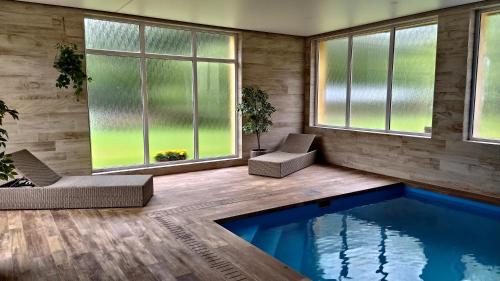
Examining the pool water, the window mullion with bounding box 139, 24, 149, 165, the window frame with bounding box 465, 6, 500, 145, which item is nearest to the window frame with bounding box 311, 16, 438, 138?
the window frame with bounding box 465, 6, 500, 145

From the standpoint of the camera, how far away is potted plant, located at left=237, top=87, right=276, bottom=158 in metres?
7.39

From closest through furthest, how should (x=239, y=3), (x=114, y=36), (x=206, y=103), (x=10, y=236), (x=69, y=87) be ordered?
(x=10, y=236) < (x=239, y=3) < (x=69, y=87) < (x=114, y=36) < (x=206, y=103)

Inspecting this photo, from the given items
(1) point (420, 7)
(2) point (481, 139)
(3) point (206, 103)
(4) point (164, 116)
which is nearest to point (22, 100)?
(4) point (164, 116)

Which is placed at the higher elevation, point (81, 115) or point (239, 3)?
point (239, 3)

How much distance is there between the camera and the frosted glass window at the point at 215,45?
721 cm

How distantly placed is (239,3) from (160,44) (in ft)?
6.65

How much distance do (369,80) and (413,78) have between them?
96 cm

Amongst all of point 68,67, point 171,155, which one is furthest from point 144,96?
point 68,67

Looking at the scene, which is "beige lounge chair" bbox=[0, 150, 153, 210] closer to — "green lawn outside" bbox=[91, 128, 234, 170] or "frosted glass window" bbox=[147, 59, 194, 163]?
"green lawn outside" bbox=[91, 128, 234, 170]

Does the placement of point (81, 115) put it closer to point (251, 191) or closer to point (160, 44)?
point (160, 44)

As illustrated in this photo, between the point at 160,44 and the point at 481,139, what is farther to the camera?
the point at 160,44

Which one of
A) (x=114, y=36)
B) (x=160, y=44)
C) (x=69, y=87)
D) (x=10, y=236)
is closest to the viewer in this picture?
Answer: (x=10, y=236)

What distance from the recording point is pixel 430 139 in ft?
19.8

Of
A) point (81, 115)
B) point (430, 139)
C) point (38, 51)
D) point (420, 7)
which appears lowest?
point (430, 139)
